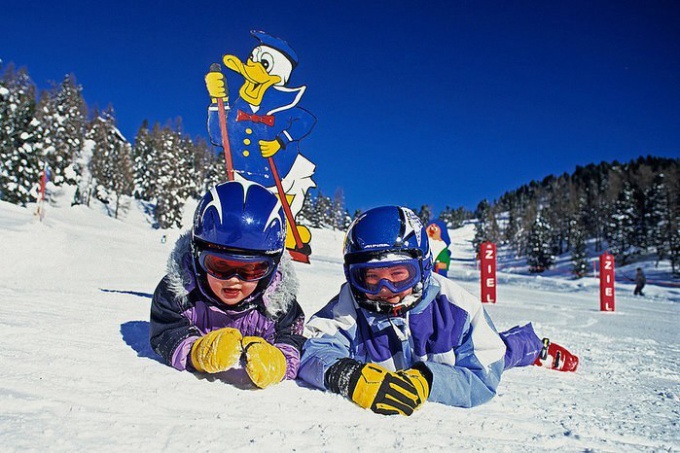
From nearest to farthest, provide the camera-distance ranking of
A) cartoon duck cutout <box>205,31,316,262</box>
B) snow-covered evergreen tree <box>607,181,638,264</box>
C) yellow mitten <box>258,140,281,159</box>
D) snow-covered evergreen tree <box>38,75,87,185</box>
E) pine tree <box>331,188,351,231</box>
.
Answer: cartoon duck cutout <box>205,31,316,262</box>
yellow mitten <box>258,140,281,159</box>
snow-covered evergreen tree <box>38,75,87,185</box>
snow-covered evergreen tree <box>607,181,638,264</box>
pine tree <box>331,188,351,231</box>

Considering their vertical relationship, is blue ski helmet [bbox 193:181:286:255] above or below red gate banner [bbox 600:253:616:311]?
above

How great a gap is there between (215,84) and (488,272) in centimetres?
975

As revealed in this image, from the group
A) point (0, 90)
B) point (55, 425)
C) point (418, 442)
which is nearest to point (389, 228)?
point (418, 442)

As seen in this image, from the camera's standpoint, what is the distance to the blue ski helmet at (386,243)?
2.73 meters

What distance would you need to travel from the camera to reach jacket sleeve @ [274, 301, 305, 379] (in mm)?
2604

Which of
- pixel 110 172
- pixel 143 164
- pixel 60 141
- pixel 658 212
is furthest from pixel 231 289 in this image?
pixel 143 164

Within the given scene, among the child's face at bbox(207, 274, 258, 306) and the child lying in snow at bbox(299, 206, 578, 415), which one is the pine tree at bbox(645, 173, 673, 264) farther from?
the child's face at bbox(207, 274, 258, 306)

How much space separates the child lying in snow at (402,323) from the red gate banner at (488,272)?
10.3 m

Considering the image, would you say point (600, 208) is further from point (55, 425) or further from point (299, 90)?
point (55, 425)

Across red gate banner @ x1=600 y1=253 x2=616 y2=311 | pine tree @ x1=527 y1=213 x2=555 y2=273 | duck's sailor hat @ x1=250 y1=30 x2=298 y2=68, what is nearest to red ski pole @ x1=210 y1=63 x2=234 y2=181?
duck's sailor hat @ x1=250 y1=30 x2=298 y2=68

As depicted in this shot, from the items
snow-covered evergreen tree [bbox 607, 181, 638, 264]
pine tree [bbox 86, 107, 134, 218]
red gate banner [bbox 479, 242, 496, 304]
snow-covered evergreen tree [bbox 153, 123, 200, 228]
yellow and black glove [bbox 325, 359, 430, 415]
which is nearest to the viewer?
yellow and black glove [bbox 325, 359, 430, 415]

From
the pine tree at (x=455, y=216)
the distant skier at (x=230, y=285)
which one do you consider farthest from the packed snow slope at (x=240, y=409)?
the pine tree at (x=455, y=216)

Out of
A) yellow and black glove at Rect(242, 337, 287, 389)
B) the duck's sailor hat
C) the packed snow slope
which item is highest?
the duck's sailor hat

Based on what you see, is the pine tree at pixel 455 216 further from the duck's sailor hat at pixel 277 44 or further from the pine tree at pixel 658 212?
the duck's sailor hat at pixel 277 44
